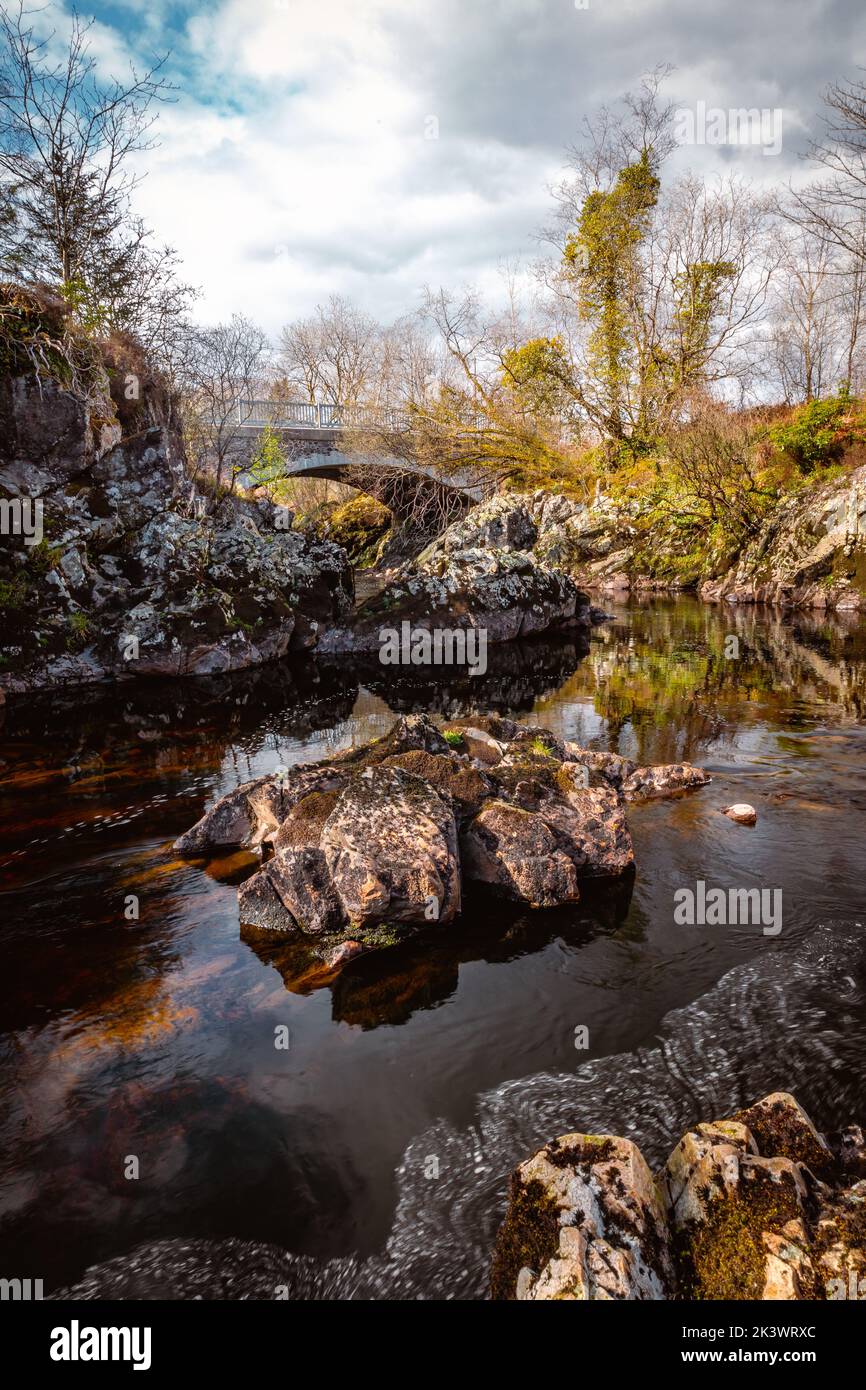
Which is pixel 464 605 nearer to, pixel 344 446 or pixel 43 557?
pixel 43 557

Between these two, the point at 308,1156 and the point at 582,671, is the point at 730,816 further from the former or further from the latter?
the point at 582,671

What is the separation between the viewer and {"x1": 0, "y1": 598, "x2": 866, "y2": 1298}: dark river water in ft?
10.1

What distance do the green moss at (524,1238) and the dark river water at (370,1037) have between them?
0.40 m

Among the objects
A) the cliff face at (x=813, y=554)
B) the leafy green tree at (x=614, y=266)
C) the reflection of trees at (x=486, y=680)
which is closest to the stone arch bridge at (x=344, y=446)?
the leafy green tree at (x=614, y=266)

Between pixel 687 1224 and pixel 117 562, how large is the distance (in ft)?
51.6

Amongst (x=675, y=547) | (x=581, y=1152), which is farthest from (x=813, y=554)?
(x=581, y=1152)

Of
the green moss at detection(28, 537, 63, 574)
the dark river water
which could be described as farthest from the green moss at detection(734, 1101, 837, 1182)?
the green moss at detection(28, 537, 63, 574)

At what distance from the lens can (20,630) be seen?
1341cm

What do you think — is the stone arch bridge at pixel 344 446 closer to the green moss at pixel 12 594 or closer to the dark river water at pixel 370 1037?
the green moss at pixel 12 594

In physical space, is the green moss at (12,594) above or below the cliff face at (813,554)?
below

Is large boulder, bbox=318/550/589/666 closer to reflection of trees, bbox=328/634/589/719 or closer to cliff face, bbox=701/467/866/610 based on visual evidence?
reflection of trees, bbox=328/634/589/719

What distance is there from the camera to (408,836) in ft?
17.0

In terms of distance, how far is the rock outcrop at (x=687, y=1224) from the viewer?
2.25 m

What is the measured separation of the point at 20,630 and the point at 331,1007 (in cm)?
1227
